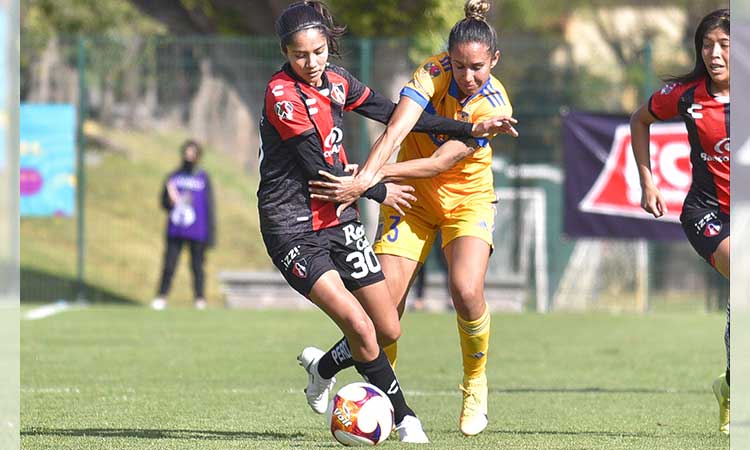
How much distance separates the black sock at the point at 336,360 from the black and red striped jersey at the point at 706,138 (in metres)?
1.94

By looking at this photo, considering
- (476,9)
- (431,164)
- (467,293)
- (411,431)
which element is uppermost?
(476,9)

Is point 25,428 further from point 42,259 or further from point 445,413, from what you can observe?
→ point 42,259

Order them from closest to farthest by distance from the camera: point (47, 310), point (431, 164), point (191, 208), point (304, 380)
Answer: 1. point (431, 164)
2. point (304, 380)
3. point (47, 310)
4. point (191, 208)

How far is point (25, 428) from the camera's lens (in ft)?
24.1

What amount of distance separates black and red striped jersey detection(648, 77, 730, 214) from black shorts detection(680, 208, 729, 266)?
38 mm

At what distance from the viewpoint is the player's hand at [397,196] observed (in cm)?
680

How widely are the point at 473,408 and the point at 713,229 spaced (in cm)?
154

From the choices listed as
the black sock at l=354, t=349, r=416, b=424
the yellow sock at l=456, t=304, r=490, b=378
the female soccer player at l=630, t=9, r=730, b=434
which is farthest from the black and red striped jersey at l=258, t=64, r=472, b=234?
the female soccer player at l=630, t=9, r=730, b=434

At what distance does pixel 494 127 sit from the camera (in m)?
6.92

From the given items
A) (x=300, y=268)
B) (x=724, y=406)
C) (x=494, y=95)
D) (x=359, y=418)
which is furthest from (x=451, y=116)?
(x=724, y=406)

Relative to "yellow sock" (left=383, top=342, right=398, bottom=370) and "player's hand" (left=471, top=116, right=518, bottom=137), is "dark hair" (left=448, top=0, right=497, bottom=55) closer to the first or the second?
"player's hand" (left=471, top=116, right=518, bottom=137)

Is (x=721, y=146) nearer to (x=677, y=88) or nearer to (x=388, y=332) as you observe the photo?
(x=677, y=88)

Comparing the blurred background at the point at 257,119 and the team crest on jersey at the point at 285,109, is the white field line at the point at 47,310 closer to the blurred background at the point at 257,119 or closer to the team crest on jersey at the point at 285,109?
the blurred background at the point at 257,119

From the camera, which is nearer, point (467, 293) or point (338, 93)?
point (338, 93)
